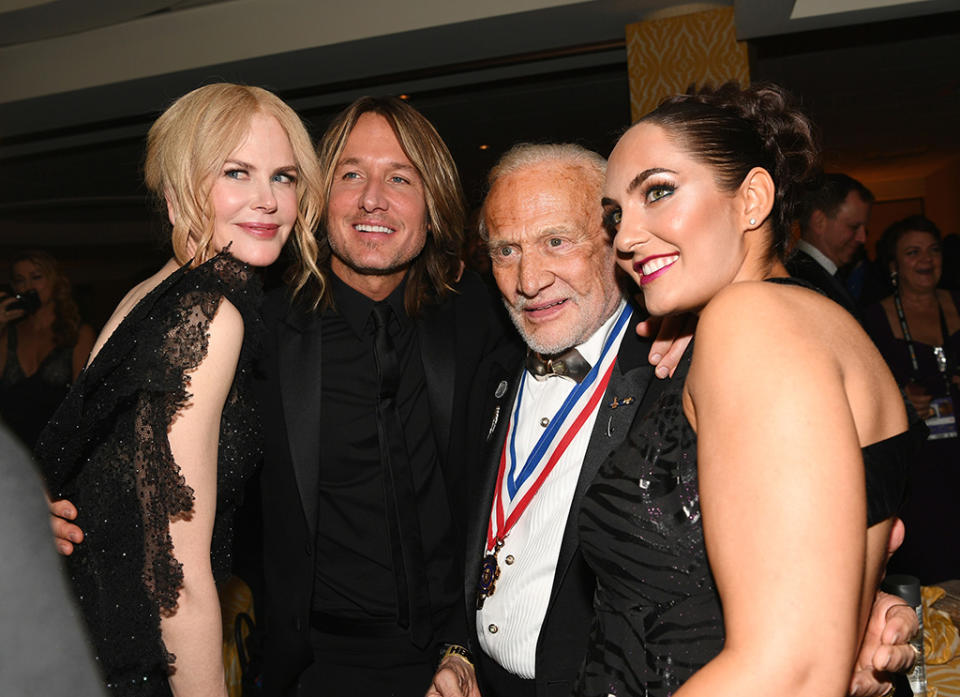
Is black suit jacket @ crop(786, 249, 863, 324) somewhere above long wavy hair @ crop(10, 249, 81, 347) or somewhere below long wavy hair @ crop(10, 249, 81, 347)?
below

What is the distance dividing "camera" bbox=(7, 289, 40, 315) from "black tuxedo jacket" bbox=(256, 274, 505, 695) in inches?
64.1

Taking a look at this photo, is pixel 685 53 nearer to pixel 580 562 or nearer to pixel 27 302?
pixel 27 302

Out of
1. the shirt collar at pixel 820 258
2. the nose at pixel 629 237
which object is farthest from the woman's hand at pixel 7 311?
the shirt collar at pixel 820 258

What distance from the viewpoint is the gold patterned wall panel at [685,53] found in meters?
5.69

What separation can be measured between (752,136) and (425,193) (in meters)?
1.41

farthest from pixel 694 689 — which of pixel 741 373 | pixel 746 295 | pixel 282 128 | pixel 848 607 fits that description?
pixel 282 128

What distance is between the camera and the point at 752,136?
4.42 feet

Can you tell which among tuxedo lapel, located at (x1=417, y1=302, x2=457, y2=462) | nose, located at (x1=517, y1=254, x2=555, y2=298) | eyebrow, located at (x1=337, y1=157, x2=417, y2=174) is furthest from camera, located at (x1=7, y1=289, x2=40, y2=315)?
nose, located at (x1=517, y1=254, x2=555, y2=298)

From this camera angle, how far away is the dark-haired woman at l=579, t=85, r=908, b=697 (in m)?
0.92

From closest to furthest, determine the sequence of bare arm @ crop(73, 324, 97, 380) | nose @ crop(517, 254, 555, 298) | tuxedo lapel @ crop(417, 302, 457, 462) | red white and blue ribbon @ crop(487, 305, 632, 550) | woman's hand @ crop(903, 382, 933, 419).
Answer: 1. red white and blue ribbon @ crop(487, 305, 632, 550)
2. nose @ crop(517, 254, 555, 298)
3. tuxedo lapel @ crop(417, 302, 457, 462)
4. bare arm @ crop(73, 324, 97, 380)
5. woman's hand @ crop(903, 382, 933, 419)

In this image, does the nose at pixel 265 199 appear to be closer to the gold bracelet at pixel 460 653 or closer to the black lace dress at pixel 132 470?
the black lace dress at pixel 132 470

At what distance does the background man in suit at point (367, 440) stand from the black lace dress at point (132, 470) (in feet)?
2.62

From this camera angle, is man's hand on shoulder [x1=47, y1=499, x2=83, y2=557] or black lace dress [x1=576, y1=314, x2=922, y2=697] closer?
black lace dress [x1=576, y1=314, x2=922, y2=697]

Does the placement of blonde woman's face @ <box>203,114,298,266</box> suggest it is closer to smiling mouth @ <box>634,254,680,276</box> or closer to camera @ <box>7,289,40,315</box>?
smiling mouth @ <box>634,254,680,276</box>
